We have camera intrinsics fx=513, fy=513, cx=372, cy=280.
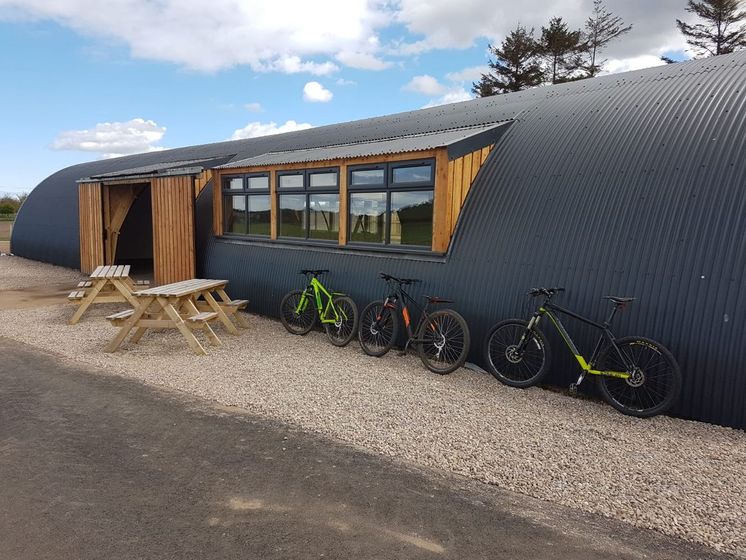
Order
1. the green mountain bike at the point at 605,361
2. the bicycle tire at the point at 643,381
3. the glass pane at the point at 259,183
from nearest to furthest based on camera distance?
the bicycle tire at the point at 643,381, the green mountain bike at the point at 605,361, the glass pane at the point at 259,183

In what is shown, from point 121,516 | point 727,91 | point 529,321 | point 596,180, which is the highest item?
point 727,91

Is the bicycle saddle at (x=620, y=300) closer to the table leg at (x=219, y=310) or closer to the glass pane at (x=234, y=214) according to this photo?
the table leg at (x=219, y=310)

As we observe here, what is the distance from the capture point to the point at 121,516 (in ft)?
11.1

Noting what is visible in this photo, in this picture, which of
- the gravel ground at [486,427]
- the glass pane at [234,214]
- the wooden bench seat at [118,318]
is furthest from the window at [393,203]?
the wooden bench seat at [118,318]

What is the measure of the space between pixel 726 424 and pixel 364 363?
13.6 ft

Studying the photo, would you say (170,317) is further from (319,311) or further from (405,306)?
(405,306)

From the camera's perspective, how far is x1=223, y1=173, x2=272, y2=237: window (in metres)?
10.4

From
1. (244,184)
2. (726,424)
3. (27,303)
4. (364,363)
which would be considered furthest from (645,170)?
(27,303)

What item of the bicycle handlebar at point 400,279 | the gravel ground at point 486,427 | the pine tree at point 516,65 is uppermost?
the pine tree at point 516,65

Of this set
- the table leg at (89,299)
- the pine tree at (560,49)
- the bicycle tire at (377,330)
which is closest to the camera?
the bicycle tire at (377,330)

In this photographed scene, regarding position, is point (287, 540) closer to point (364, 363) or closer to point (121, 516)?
point (121, 516)

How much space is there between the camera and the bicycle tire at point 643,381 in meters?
5.00

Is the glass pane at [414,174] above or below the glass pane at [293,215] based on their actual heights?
above

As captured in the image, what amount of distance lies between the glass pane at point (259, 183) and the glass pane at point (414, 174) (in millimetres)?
3404
